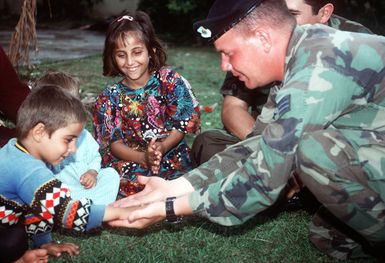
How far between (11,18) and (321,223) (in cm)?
1597

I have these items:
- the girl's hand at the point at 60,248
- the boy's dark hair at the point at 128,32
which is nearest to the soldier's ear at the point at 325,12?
the boy's dark hair at the point at 128,32

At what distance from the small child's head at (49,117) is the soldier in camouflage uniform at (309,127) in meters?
0.55

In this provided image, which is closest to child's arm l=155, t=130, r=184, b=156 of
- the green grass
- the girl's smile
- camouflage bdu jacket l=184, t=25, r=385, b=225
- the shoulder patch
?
the girl's smile

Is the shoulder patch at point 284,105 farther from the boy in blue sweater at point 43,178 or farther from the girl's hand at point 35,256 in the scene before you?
the girl's hand at point 35,256

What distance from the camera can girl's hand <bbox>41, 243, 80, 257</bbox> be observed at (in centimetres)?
227

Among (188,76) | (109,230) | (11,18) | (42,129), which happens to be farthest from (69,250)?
(11,18)

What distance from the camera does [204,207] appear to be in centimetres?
204

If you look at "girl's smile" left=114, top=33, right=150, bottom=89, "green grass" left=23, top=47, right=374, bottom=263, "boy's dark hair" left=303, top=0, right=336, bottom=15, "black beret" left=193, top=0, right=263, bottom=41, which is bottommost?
"green grass" left=23, top=47, right=374, bottom=263

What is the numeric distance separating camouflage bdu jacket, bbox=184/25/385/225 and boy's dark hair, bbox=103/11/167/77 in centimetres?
152

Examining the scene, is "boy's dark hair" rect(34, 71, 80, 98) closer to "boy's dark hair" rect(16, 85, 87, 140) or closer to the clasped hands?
"boy's dark hair" rect(16, 85, 87, 140)

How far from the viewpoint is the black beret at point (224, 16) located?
2078mm

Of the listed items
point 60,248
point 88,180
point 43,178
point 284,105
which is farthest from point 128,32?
point 284,105

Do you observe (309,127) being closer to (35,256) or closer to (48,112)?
(48,112)

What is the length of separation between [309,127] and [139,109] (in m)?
1.72
